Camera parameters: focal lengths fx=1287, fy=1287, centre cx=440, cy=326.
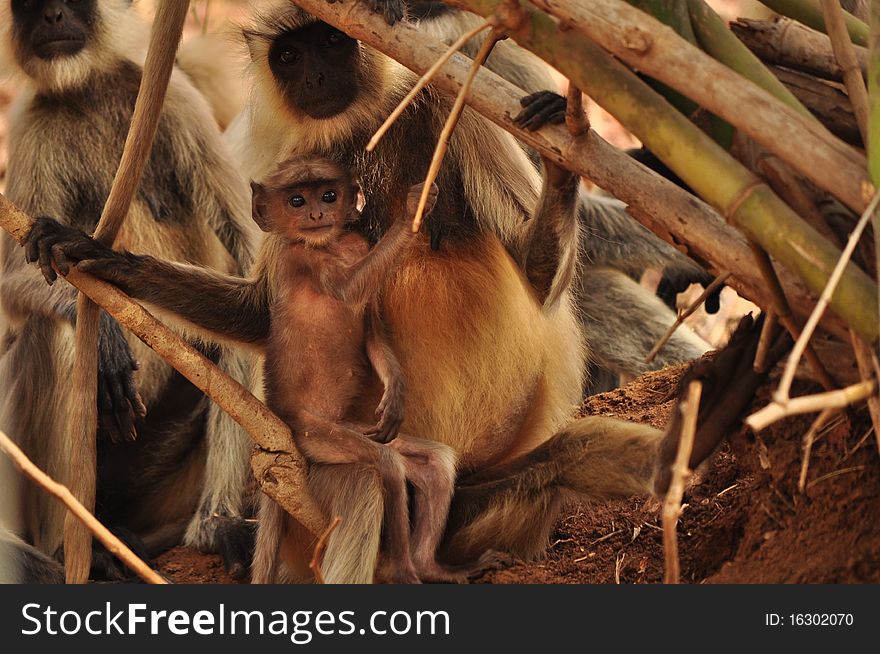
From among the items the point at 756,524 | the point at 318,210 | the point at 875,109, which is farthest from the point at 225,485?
the point at 875,109

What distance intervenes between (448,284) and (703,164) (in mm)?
1392

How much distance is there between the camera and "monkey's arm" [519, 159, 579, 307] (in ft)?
10.9

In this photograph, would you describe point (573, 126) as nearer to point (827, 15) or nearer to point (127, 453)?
point (827, 15)

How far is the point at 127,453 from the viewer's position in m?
5.54

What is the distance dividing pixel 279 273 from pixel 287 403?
35cm

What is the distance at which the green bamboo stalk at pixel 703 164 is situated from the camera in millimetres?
2248

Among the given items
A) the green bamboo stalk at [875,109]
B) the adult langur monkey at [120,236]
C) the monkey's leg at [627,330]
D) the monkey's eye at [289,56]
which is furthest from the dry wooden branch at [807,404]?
the monkey's leg at [627,330]

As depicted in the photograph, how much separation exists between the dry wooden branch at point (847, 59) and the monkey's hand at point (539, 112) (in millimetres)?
585

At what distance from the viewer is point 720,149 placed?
2.36m

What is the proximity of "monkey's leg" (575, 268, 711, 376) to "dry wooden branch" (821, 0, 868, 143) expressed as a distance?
3487mm

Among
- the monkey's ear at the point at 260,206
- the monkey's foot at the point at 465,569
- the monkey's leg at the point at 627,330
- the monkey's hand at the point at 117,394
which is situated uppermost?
the monkey's leg at the point at 627,330

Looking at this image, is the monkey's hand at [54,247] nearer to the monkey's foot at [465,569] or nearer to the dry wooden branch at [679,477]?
the monkey's foot at [465,569]

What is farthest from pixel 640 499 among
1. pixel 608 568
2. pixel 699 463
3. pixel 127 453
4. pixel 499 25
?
pixel 127 453

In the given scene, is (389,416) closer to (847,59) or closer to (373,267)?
(373,267)
